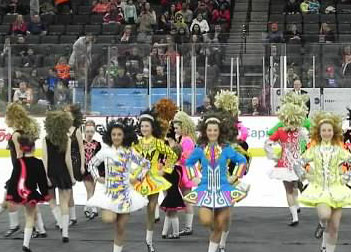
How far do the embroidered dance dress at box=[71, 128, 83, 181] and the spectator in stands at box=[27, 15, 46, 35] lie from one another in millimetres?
11608

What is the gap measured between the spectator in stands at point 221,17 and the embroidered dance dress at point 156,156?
A: 1301 cm

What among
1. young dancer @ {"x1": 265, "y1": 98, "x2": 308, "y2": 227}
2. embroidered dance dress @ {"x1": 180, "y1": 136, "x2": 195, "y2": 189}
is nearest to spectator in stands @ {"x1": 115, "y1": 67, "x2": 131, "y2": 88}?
young dancer @ {"x1": 265, "y1": 98, "x2": 308, "y2": 227}

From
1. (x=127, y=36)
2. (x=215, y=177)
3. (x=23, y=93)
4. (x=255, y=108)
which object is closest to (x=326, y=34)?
(x=255, y=108)

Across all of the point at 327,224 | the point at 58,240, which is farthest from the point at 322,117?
the point at 58,240

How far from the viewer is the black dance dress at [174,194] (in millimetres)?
8297

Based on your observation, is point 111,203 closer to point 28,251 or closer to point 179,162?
point 28,251

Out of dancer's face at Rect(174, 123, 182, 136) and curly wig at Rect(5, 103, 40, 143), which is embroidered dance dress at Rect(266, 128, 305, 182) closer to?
dancer's face at Rect(174, 123, 182, 136)

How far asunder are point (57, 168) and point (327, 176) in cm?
278

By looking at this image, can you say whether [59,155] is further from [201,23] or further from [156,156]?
[201,23]

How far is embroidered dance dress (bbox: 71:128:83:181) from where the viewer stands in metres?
9.01

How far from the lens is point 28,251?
24.7ft

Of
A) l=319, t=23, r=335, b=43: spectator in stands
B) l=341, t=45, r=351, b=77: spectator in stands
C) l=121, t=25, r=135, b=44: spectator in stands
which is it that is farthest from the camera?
l=319, t=23, r=335, b=43: spectator in stands

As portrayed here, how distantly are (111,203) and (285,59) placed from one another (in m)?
9.09

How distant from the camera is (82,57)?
1568 cm
